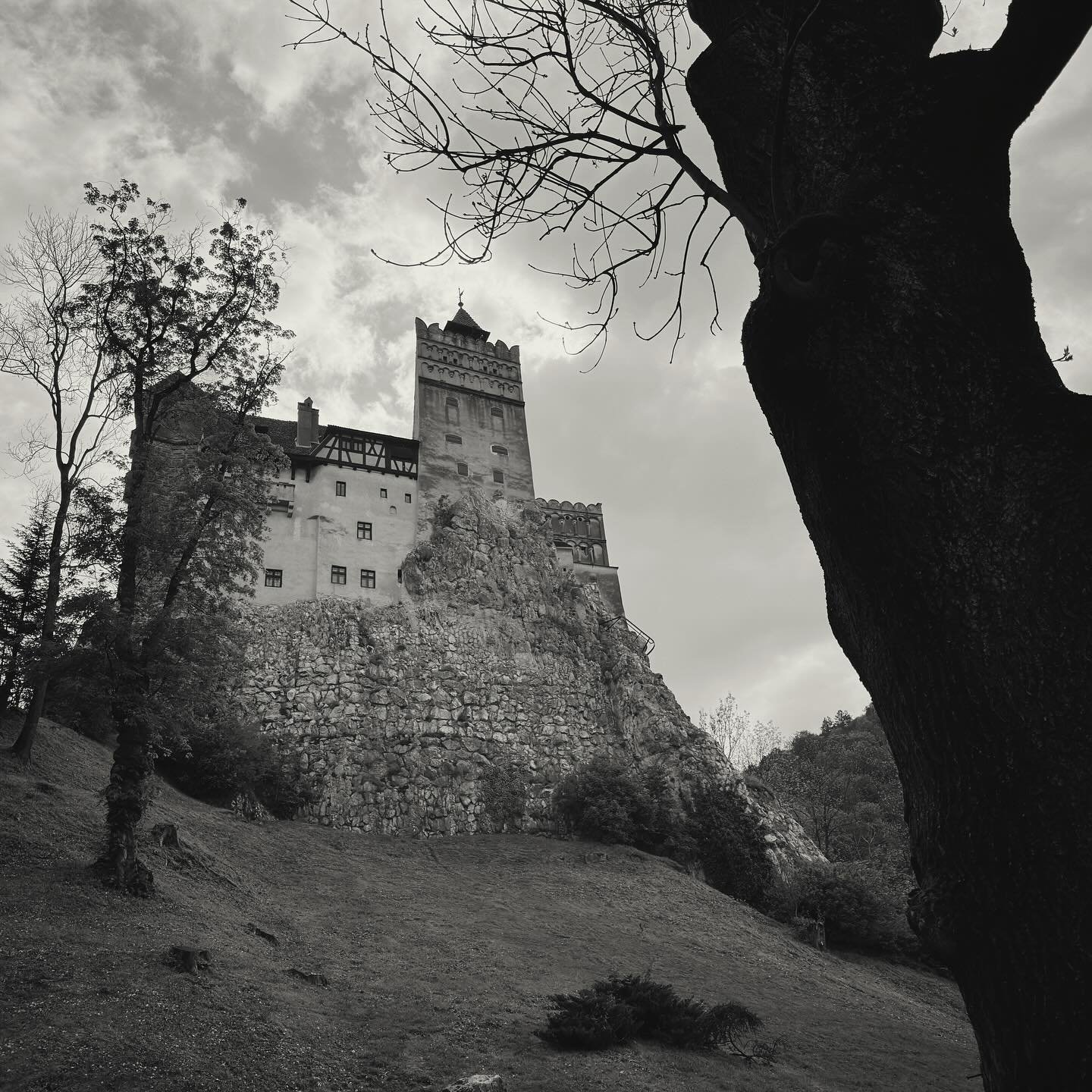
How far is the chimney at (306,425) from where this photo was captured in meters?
45.6

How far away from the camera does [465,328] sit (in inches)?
2185

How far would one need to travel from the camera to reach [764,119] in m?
3.35

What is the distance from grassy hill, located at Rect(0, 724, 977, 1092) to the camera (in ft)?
29.7

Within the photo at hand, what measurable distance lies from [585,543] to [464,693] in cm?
1852

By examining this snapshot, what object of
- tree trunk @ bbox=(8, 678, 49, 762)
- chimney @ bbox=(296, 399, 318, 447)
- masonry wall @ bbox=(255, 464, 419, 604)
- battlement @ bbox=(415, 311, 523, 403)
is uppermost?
battlement @ bbox=(415, 311, 523, 403)

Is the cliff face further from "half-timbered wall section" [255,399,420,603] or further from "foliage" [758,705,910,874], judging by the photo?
"foliage" [758,705,910,874]

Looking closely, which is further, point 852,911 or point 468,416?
point 468,416

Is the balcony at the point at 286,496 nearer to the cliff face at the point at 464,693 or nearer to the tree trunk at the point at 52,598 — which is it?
the cliff face at the point at 464,693

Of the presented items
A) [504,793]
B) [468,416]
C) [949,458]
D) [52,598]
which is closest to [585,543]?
[468,416]

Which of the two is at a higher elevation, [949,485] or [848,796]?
[848,796]

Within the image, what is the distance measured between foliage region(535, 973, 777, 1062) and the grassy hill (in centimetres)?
27

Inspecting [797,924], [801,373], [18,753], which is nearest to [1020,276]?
[801,373]

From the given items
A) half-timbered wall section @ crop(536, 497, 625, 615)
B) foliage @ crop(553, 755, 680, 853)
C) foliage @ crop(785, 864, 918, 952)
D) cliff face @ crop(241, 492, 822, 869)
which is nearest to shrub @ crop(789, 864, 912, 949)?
foliage @ crop(785, 864, 918, 952)

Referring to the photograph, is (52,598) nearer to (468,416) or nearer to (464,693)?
(464,693)
